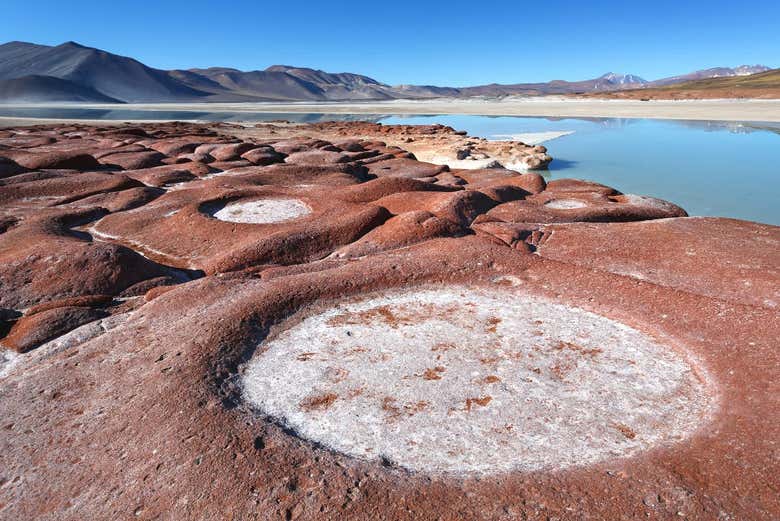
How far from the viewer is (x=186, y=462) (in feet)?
10.2

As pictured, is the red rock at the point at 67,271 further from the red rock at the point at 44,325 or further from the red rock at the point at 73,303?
the red rock at the point at 44,325

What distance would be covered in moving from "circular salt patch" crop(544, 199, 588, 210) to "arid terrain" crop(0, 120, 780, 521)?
135 centimetres

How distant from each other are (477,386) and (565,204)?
7058mm

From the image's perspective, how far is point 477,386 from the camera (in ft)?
12.8

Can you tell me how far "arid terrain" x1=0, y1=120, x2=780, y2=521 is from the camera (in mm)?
2898

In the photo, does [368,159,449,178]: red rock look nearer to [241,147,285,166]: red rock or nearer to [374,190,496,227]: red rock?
[241,147,285,166]: red rock

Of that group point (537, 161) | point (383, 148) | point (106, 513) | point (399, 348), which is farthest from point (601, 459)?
point (383, 148)

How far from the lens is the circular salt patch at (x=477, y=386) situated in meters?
3.26

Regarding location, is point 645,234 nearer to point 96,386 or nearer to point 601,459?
point 601,459

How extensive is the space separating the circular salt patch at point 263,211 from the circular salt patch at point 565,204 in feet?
15.0

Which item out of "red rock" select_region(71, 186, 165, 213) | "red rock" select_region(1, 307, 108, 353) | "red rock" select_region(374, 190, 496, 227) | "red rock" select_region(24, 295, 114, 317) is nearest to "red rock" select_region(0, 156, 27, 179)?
"red rock" select_region(71, 186, 165, 213)

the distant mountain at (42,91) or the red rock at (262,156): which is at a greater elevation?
the red rock at (262,156)

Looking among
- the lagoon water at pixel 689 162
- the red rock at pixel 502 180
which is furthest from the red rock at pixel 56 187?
the lagoon water at pixel 689 162

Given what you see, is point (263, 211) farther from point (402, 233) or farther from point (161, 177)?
point (161, 177)
